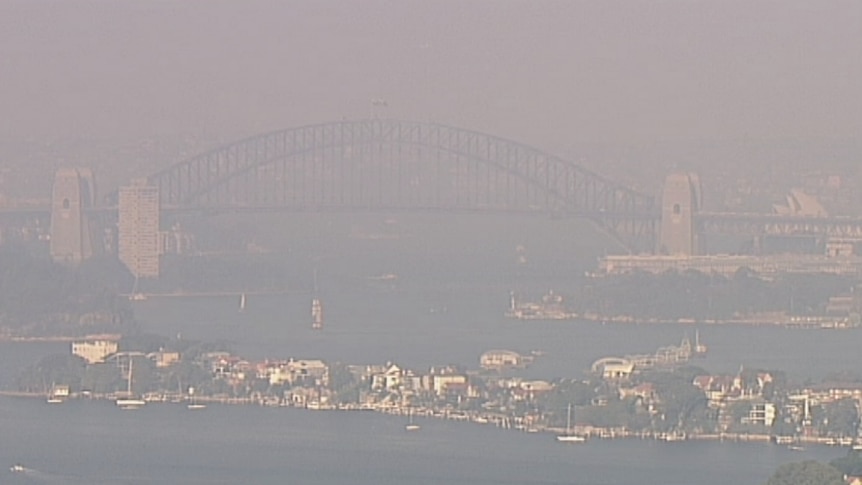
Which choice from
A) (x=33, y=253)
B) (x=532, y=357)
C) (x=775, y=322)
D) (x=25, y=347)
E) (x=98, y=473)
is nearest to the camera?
(x=98, y=473)

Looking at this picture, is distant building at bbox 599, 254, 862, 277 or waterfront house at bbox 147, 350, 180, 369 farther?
distant building at bbox 599, 254, 862, 277

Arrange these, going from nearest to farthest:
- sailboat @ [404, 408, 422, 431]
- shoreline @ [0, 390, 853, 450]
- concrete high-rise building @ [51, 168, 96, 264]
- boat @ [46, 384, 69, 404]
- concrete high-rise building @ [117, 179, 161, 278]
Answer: shoreline @ [0, 390, 853, 450] < sailboat @ [404, 408, 422, 431] < boat @ [46, 384, 69, 404] < concrete high-rise building @ [117, 179, 161, 278] < concrete high-rise building @ [51, 168, 96, 264]

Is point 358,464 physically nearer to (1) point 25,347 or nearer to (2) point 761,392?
(2) point 761,392

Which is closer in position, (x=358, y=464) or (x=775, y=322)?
(x=358, y=464)

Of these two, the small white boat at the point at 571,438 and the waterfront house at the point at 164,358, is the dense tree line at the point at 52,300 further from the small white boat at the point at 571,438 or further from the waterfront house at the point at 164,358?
the small white boat at the point at 571,438

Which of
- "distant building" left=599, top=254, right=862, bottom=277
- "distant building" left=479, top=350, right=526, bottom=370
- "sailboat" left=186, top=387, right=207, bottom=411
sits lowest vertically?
"sailboat" left=186, top=387, right=207, bottom=411

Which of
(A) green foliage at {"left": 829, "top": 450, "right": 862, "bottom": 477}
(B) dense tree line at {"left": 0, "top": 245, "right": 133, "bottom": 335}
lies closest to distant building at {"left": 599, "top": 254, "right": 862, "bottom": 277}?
(B) dense tree line at {"left": 0, "top": 245, "right": 133, "bottom": 335}

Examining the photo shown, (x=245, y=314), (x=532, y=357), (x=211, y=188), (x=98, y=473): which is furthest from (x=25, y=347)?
(x=98, y=473)

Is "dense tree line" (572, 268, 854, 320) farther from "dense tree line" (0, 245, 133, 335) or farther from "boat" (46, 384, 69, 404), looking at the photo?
"boat" (46, 384, 69, 404)
